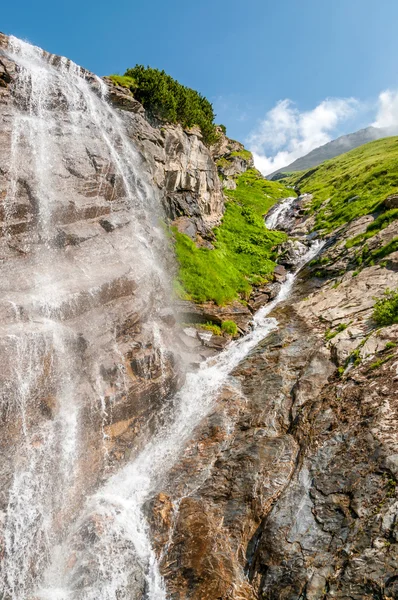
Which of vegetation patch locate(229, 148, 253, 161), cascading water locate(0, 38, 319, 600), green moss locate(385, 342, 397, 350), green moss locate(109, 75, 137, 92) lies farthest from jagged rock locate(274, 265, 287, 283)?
vegetation patch locate(229, 148, 253, 161)

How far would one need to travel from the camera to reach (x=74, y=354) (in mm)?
16922

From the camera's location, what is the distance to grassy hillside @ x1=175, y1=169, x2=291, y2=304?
93.8 ft

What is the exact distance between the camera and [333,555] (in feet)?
35.4

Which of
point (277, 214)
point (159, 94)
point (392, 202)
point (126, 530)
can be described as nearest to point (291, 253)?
point (392, 202)

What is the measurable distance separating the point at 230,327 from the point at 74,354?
12021 millimetres

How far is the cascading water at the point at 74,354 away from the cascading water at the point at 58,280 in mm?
57

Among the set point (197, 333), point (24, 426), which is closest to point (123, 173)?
point (197, 333)

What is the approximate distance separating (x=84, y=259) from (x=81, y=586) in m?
14.9

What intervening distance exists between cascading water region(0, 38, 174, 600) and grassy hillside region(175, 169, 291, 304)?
4.00 meters

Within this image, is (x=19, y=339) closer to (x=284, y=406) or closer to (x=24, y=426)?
(x=24, y=426)

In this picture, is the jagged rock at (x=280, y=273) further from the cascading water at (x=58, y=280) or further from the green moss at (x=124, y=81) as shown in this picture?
the green moss at (x=124, y=81)

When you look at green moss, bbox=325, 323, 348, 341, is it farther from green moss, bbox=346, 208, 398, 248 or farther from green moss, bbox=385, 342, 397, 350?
green moss, bbox=346, 208, 398, 248

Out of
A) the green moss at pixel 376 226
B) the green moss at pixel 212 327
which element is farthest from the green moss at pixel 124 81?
the green moss at pixel 376 226

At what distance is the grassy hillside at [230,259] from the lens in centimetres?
2859
